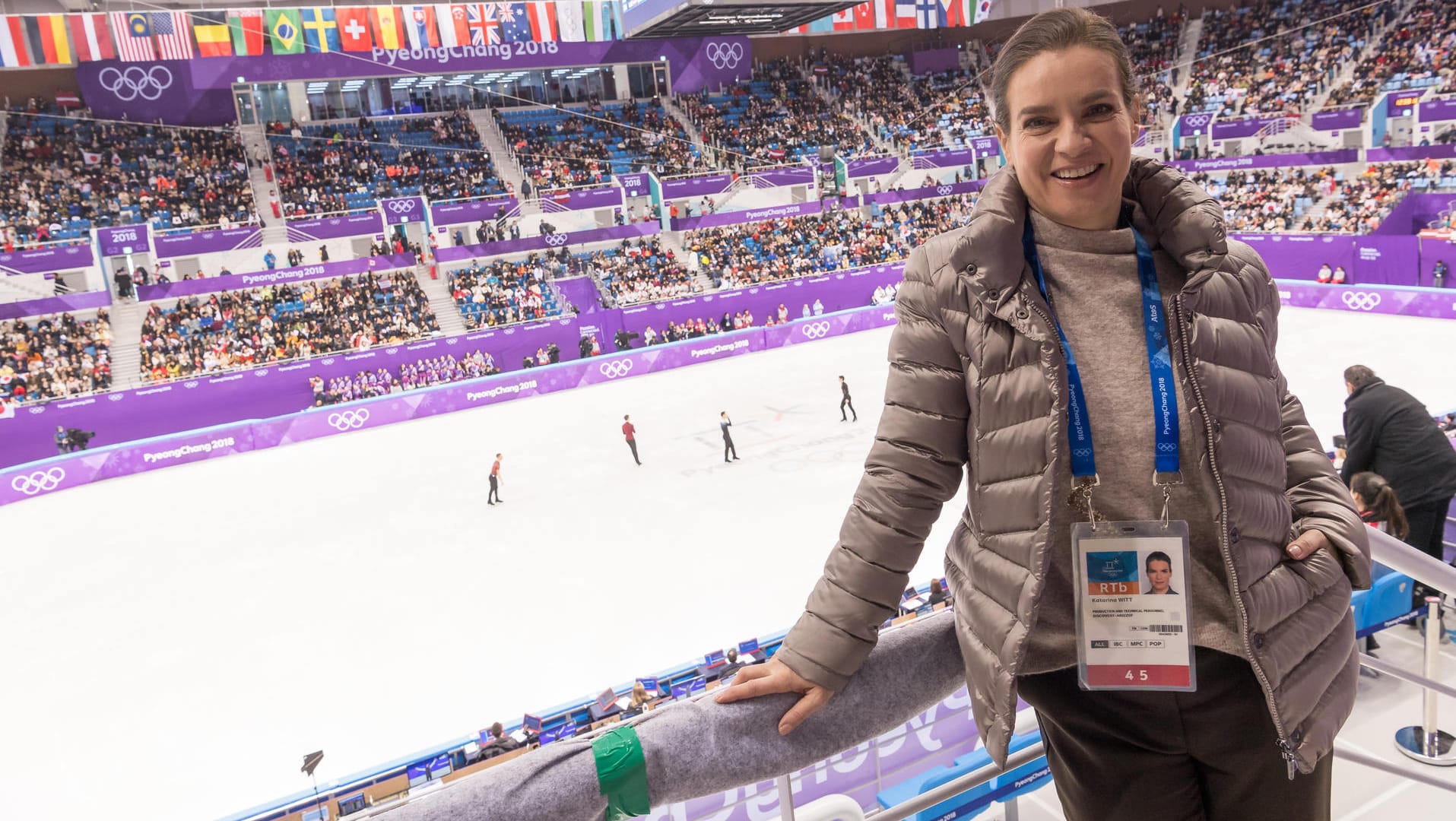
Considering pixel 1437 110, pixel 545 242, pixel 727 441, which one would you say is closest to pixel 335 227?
pixel 545 242

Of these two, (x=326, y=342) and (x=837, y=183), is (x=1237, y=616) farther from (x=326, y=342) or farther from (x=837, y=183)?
(x=837, y=183)

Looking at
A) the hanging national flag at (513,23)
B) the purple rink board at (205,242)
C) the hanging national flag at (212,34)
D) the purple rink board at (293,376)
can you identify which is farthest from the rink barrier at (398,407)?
the hanging national flag at (212,34)

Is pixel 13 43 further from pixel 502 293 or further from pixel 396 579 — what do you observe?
pixel 396 579

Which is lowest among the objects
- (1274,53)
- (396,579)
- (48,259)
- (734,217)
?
(396,579)

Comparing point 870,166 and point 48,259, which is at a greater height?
point 870,166

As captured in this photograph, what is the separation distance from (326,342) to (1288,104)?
103 ft

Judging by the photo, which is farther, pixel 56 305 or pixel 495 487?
pixel 56 305

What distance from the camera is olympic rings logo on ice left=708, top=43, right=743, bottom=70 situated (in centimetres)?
3669

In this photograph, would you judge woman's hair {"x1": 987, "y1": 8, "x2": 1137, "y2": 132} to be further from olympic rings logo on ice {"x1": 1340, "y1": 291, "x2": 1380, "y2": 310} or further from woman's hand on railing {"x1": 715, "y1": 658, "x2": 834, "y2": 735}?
olympic rings logo on ice {"x1": 1340, "y1": 291, "x2": 1380, "y2": 310}

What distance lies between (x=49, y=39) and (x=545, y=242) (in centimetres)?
1495

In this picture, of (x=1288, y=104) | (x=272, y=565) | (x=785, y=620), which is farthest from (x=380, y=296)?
(x=1288, y=104)

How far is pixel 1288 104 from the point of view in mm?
32125

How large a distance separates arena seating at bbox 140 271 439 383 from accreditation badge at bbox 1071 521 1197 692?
23.9 metres

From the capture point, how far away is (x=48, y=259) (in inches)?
921
